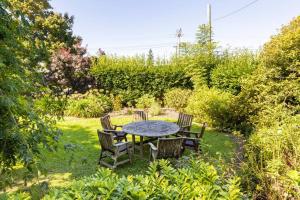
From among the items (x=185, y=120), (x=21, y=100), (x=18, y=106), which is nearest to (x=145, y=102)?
(x=185, y=120)

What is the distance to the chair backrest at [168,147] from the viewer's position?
479cm

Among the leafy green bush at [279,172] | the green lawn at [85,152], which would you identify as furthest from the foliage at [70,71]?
the leafy green bush at [279,172]

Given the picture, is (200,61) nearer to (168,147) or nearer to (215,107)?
(215,107)

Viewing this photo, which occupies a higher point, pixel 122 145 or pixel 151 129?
pixel 151 129

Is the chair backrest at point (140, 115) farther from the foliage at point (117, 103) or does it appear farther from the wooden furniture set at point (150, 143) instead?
the foliage at point (117, 103)

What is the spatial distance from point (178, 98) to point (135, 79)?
101 inches

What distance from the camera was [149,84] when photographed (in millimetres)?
12188

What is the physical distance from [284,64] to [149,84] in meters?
6.51

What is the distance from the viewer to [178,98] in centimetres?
1097

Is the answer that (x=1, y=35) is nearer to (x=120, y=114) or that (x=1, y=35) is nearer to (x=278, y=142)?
(x=278, y=142)

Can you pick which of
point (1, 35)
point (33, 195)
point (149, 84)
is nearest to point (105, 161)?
point (33, 195)

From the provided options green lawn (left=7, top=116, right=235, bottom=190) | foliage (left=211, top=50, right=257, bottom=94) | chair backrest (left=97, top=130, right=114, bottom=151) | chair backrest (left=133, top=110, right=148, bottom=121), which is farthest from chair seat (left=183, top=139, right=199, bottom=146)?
foliage (left=211, top=50, right=257, bottom=94)

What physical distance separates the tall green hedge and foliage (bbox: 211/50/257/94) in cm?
242

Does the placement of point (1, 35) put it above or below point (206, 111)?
above
